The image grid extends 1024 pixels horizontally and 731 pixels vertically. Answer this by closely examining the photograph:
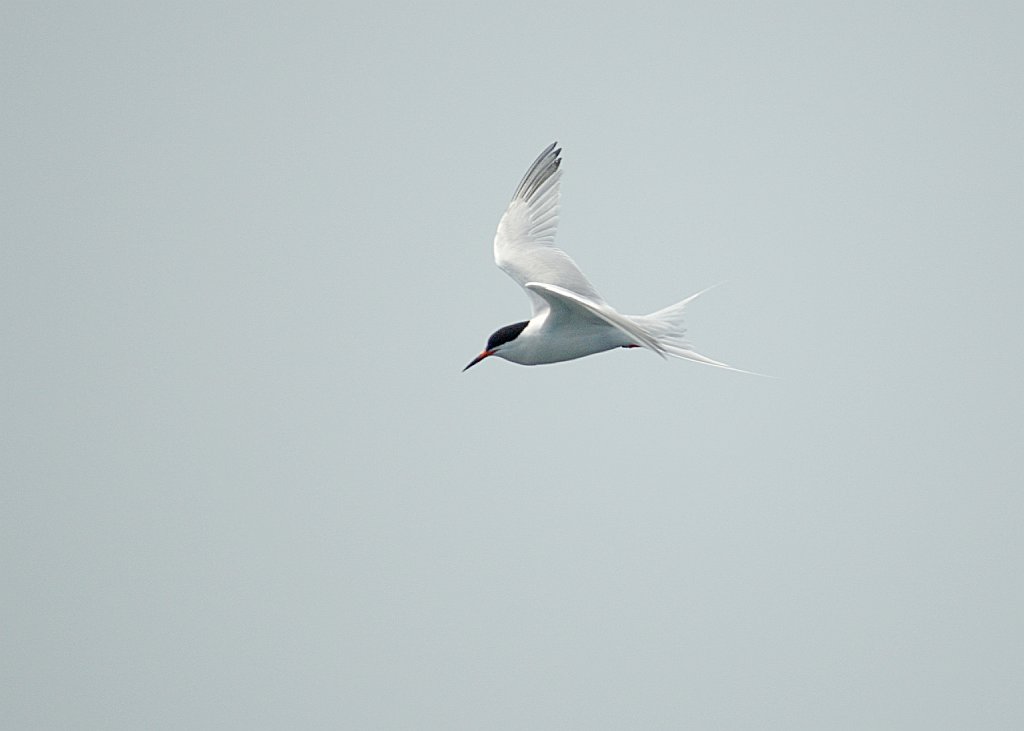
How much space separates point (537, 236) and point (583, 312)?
8.86ft

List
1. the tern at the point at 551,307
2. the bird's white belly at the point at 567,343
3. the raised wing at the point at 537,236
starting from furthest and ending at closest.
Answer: the raised wing at the point at 537,236, the bird's white belly at the point at 567,343, the tern at the point at 551,307

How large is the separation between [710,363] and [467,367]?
2316 mm

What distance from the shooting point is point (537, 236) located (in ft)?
36.8

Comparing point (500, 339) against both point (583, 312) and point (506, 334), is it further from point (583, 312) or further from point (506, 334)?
point (583, 312)

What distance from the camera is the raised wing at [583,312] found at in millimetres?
7480

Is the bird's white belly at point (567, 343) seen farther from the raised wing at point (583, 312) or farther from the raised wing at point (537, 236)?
the raised wing at point (537, 236)

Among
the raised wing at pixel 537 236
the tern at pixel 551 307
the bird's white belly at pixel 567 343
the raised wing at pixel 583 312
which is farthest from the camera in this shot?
the raised wing at pixel 537 236

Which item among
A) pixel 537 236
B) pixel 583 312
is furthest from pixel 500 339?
pixel 537 236

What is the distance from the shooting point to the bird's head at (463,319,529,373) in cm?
937

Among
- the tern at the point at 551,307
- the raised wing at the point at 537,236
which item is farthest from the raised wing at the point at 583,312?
the raised wing at the point at 537,236

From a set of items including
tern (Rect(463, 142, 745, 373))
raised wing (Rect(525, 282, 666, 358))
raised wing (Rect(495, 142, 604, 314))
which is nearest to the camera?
raised wing (Rect(525, 282, 666, 358))

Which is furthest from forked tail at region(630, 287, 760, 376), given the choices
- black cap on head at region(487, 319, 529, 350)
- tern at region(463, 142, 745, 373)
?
black cap on head at region(487, 319, 529, 350)

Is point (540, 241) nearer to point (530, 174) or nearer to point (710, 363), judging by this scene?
point (530, 174)

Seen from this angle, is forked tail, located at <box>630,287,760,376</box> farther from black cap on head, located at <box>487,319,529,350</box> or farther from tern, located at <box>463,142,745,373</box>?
black cap on head, located at <box>487,319,529,350</box>
